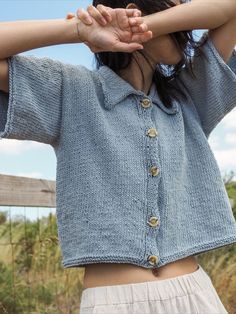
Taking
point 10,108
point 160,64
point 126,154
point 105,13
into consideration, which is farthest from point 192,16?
point 10,108

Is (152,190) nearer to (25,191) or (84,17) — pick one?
(84,17)

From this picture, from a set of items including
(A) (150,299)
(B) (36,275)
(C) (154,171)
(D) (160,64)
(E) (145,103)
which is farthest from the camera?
(B) (36,275)

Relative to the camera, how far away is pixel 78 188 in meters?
1.66

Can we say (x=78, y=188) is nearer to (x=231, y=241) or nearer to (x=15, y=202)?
(x=231, y=241)

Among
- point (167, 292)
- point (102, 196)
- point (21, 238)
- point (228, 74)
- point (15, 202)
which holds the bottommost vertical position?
point (21, 238)

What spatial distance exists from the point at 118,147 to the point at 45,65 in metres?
0.28

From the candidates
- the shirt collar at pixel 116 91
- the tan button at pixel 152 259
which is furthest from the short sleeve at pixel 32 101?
the tan button at pixel 152 259

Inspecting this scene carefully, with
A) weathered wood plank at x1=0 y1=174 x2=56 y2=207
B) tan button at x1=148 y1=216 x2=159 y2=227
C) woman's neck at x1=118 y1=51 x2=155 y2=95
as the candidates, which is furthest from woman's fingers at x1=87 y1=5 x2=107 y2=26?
weathered wood plank at x1=0 y1=174 x2=56 y2=207

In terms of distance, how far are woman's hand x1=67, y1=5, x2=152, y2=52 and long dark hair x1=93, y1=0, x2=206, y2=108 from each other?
0.18 meters

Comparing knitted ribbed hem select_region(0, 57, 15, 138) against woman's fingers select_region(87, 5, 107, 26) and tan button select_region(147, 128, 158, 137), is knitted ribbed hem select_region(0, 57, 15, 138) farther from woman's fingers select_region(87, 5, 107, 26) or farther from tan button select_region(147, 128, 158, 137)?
tan button select_region(147, 128, 158, 137)

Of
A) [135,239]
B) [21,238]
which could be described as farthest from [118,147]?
[21,238]

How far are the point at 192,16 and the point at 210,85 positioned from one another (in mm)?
217

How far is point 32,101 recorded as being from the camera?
1657mm

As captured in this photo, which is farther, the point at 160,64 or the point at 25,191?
the point at 25,191
